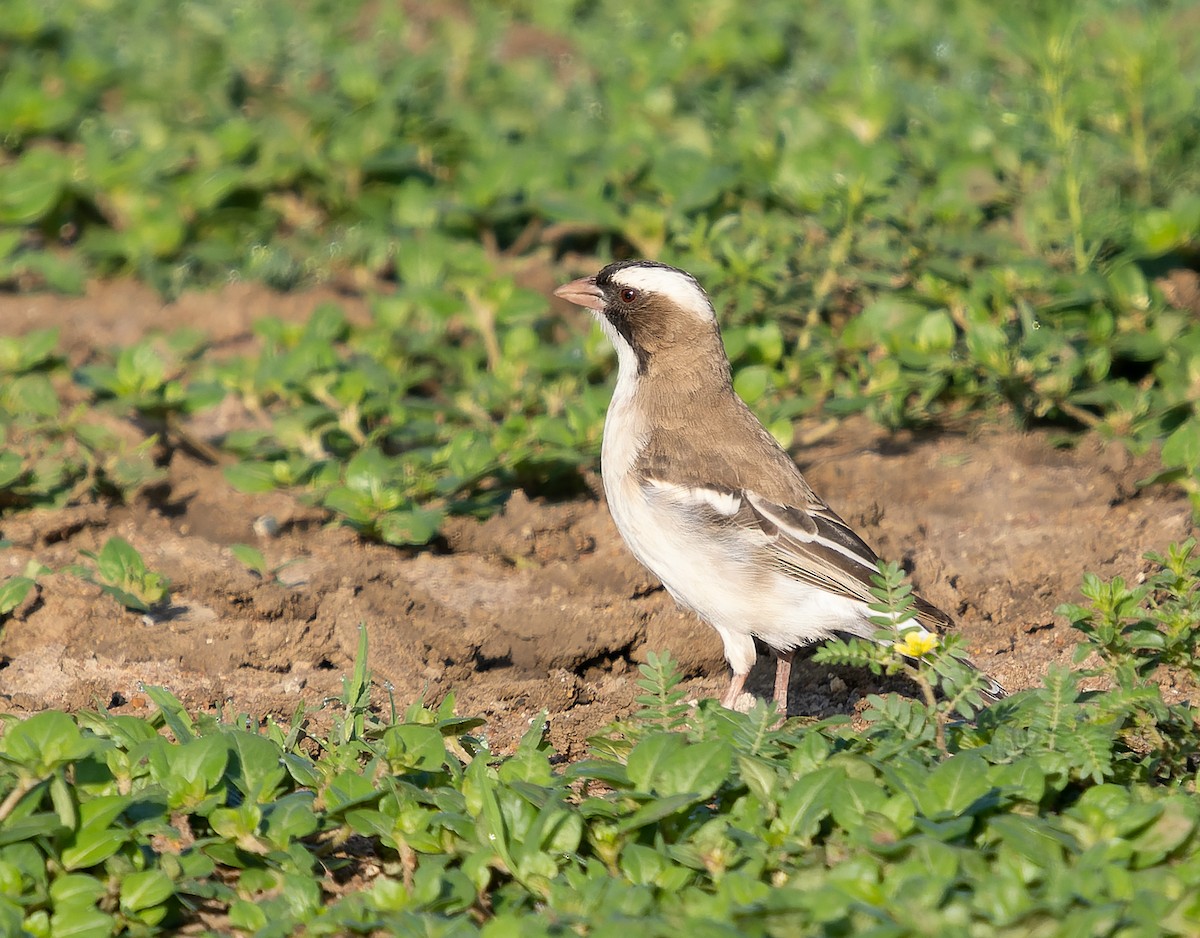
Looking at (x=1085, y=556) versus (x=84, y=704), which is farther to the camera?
(x=1085, y=556)

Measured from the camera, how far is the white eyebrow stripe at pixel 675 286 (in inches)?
261

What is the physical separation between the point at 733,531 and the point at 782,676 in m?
0.63

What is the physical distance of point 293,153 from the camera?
974 cm

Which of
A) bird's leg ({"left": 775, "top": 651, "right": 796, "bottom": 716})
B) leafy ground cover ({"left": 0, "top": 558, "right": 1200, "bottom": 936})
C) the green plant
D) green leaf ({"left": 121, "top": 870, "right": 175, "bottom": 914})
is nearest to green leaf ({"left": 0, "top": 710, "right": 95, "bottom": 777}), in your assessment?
leafy ground cover ({"left": 0, "top": 558, "right": 1200, "bottom": 936})

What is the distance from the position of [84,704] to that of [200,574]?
2.96 ft

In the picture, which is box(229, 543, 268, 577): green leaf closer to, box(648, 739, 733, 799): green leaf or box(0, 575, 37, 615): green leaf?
box(0, 575, 37, 615): green leaf

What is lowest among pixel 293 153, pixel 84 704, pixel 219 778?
pixel 84 704

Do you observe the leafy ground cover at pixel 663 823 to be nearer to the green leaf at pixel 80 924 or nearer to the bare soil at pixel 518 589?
the green leaf at pixel 80 924

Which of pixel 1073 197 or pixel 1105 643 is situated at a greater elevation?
pixel 1073 197

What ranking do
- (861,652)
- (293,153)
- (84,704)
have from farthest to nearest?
(293,153), (84,704), (861,652)

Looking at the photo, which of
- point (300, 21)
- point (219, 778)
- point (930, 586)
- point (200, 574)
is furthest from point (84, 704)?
point (300, 21)

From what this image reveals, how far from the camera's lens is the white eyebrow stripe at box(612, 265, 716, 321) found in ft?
21.7

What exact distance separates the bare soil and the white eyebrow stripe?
1.06 metres

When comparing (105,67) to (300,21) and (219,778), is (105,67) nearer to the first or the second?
(300,21)
